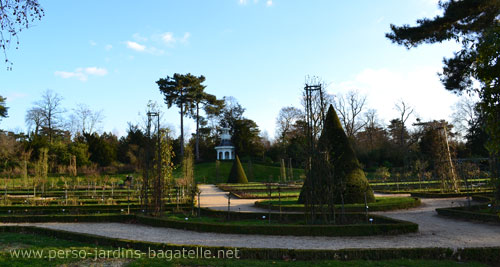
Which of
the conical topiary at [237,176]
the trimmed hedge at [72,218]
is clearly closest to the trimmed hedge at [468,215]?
the trimmed hedge at [72,218]

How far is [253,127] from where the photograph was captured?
56719 mm

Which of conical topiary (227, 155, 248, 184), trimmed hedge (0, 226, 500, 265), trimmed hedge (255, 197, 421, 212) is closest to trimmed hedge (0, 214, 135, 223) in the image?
trimmed hedge (255, 197, 421, 212)

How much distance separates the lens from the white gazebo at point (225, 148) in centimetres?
5156

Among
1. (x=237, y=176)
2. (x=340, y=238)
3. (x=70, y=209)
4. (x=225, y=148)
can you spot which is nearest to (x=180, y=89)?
(x=225, y=148)

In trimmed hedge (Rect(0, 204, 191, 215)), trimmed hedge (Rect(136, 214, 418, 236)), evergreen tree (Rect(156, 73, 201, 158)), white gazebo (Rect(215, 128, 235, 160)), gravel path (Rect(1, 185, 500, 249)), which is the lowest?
gravel path (Rect(1, 185, 500, 249))

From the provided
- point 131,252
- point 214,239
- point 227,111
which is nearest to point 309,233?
point 214,239

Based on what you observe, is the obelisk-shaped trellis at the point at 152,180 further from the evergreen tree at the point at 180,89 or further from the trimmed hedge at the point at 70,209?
the evergreen tree at the point at 180,89

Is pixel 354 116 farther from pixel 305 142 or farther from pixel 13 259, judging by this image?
pixel 13 259

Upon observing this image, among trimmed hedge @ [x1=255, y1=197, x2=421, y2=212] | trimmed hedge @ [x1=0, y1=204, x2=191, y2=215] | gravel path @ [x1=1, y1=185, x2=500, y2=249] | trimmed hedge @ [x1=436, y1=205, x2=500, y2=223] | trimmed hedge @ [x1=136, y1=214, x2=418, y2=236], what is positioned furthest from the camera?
trimmed hedge @ [x1=0, y1=204, x2=191, y2=215]

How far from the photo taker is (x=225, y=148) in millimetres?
51625

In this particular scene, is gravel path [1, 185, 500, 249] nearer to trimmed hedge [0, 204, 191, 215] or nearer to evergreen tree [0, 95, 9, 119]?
trimmed hedge [0, 204, 191, 215]

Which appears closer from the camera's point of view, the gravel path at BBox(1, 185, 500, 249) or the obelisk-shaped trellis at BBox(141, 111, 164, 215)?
the gravel path at BBox(1, 185, 500, 249)

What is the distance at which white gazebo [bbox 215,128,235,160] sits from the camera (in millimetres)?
51562

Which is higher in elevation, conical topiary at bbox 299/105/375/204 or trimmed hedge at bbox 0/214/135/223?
conical topiary at bbox 299/105/375/204
